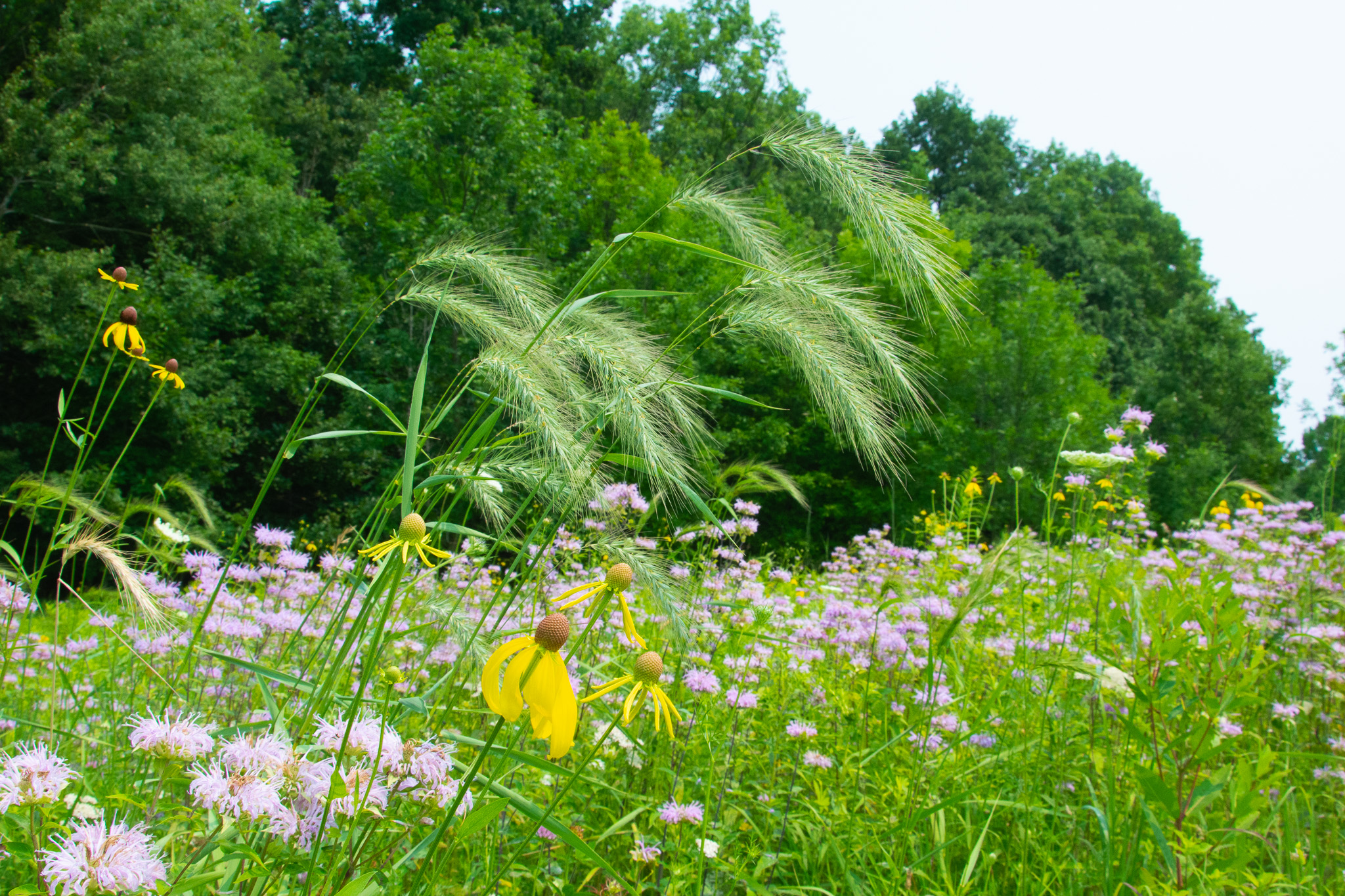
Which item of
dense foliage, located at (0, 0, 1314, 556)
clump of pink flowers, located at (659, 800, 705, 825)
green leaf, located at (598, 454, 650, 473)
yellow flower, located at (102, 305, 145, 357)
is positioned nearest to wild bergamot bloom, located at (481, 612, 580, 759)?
green leaf, located at (598, 454, 650, 473)

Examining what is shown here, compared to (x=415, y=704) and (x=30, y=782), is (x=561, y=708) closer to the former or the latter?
(x=415, y=704)

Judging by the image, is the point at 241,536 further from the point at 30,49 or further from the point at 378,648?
the point at 30,49

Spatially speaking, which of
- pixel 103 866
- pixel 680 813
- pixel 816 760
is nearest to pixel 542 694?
pixel 103 866

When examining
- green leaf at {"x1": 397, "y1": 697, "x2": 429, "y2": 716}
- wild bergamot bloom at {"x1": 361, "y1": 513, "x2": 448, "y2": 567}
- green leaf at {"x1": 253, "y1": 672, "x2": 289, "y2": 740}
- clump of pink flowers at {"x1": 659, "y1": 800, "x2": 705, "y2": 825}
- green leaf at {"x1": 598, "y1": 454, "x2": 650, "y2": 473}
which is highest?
green leaf at {"x1": 598, "y1": 454, "x2": 650, "y2": 473}

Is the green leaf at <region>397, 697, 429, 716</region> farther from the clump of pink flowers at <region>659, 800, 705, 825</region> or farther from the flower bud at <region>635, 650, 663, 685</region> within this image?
the clump of pink flowers at <region>659, 800, 705, 825</region>

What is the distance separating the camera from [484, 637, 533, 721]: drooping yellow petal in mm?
637

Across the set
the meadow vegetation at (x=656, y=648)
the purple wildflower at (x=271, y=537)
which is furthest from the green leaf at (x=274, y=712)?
the purple wildflower at (x=271, y=537)

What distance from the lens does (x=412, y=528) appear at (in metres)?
0.77

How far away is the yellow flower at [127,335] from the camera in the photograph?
1.45 meters

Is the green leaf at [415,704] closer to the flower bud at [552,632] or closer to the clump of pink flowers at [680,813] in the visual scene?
the flower bud at [552,632]

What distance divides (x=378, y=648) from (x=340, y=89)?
2040 cm

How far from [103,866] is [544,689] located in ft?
1.34

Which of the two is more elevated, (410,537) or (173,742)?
(410,537)

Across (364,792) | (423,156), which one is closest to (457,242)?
(364,792)
